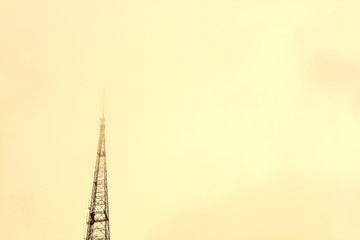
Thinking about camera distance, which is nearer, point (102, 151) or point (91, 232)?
point (91, 232)

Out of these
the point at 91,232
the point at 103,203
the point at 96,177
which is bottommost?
the point at 91,232

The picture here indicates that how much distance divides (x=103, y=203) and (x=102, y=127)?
63.2 feet

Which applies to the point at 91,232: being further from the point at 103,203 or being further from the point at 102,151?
the point at 102,151

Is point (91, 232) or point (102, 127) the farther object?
point (102, 127)

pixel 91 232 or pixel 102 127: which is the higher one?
pixel 102 127

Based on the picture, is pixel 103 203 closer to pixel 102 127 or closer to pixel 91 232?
pixel 91 232

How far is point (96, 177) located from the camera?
334 ft

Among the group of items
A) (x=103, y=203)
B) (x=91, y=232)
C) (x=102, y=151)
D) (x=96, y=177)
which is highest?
(x=102, y=151)

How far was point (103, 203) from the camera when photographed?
323ft

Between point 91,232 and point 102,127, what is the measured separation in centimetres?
2585

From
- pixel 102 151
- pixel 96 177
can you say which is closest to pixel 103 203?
pixel 96 177

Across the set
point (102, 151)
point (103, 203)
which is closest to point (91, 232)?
point (103, 203)

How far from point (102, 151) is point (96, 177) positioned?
702 centimetres

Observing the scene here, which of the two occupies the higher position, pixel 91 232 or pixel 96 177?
pixel 96 177
